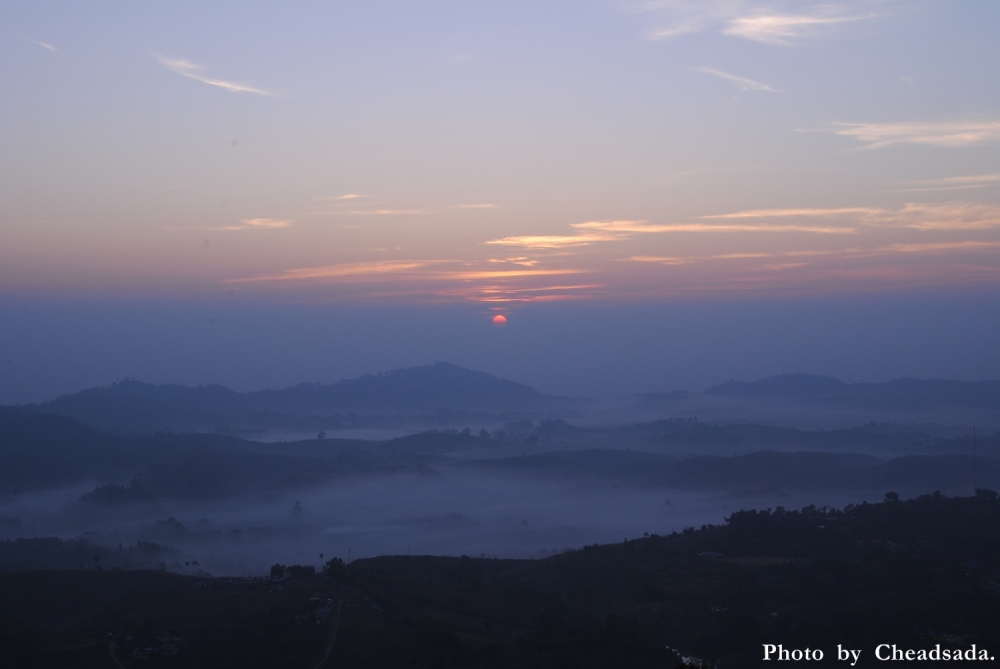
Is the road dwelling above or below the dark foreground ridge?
above

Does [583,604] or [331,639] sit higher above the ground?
[331,639]

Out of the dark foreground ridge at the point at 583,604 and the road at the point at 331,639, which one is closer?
the road at the point at 331,639

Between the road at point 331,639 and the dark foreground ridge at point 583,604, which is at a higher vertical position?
the road at point 331,639

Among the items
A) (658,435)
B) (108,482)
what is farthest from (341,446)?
(658,435)

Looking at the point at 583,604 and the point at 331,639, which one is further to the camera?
the point at 583,604

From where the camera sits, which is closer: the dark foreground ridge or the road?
the road

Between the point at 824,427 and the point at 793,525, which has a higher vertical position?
the point at 793,525

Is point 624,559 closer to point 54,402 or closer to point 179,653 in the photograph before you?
point 179,653

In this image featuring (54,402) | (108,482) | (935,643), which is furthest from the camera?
(54,402)
